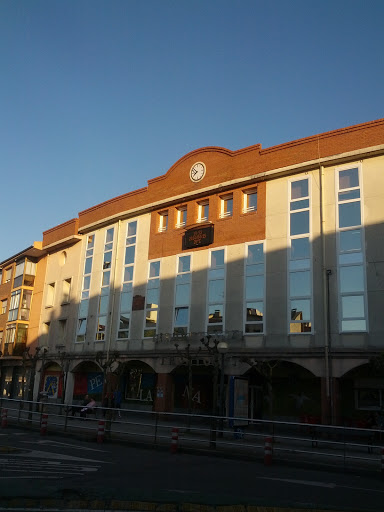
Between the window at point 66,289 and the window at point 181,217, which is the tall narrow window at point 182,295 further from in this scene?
the window at point 66,289

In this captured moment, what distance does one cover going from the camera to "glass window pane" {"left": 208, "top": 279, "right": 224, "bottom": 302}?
29078 millimetres

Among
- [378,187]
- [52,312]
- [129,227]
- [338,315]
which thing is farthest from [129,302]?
[378,187]

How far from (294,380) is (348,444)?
13.2 metres

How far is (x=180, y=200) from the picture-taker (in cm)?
3253

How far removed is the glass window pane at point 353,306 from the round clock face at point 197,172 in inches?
488

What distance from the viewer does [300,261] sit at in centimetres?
2630

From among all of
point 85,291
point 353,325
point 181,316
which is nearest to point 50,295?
point 85,291

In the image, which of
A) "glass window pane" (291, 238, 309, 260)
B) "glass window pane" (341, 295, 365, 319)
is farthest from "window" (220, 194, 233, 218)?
"glass window pane" (341, 295, 365, 319)

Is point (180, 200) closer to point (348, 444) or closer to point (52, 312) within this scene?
point (52, 312)

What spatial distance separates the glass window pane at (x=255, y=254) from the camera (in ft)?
91.6

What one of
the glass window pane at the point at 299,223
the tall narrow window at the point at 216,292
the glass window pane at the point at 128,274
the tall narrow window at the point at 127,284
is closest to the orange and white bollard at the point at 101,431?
the tall narrow window at the point at 216,292

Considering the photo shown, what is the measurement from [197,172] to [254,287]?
349 inches

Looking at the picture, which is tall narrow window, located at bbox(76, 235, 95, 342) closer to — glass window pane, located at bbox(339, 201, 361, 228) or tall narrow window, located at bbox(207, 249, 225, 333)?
tall narrow window, located at bbox(207, 249, 225, 333)

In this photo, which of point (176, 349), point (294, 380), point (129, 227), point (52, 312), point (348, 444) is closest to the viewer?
point (348, 444)
